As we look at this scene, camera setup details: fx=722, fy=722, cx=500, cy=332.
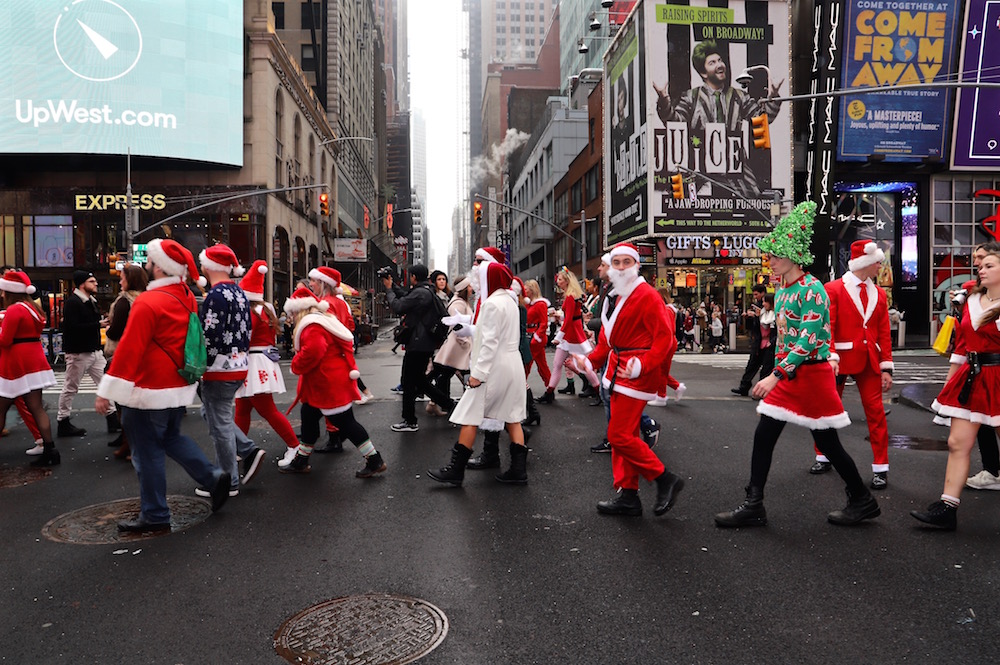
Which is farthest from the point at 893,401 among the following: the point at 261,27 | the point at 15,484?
the point at 261,27

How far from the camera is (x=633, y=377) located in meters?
4.97

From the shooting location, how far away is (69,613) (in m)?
3.65

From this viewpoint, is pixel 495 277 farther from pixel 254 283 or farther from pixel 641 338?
pixel 254 283

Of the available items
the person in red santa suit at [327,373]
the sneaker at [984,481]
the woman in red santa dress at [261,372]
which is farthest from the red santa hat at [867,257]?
the woman in red santa dress at [261,372]

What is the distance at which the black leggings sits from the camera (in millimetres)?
6379

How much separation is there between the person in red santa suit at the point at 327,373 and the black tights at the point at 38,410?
2.55 metres

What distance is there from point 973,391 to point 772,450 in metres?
1.43

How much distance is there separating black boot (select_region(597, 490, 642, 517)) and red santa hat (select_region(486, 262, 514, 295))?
2033mm

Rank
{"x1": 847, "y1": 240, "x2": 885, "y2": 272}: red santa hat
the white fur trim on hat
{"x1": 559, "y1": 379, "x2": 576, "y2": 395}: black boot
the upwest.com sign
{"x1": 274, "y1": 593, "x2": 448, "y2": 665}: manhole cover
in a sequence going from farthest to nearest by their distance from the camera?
the upwest.com sign, {"x1": 559, "y1": 379, "x2": 576, "y2": 395}: black boot, {"x1": 847, "y1": 240, "x2": 885, "y2": 272}: red santa hat, the white fur trim on hat, {"x1": 274, "y1": 593, "x2": 448, "y2": 665}: manhole cover

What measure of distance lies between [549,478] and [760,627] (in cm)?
310

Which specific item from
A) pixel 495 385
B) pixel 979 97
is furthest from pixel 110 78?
pixel 979 97

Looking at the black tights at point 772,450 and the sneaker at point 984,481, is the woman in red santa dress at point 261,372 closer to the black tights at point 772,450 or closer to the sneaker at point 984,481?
the black tights at point 772,450

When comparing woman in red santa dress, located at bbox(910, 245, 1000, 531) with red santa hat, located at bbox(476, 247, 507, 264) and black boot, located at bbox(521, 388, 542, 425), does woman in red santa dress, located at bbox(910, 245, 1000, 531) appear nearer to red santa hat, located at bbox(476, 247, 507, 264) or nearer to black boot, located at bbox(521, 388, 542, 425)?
red santa hat, located at bbox(476, 247, 507, 264)

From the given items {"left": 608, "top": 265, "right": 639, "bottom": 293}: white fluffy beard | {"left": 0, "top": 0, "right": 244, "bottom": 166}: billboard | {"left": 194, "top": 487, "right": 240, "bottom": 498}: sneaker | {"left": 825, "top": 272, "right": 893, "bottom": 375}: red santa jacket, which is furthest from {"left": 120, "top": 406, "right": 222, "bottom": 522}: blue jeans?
{"left": 0, "top": 0, "right": 244, "bottom": 166}: billboard
